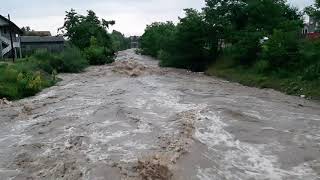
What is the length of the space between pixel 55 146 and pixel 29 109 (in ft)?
24.2

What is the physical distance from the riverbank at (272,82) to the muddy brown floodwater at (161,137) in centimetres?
107

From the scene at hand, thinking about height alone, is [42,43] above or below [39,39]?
below

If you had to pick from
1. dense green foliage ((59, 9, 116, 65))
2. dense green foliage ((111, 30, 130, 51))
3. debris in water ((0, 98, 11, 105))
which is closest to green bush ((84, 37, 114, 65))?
dense green foliage ((59, 9, 116, 65))

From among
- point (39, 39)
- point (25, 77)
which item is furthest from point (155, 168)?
point (39, 39)

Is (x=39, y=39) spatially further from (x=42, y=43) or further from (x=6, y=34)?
(x=6, y=34)

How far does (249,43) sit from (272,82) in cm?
619

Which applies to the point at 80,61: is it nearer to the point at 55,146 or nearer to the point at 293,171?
the point at 55,146

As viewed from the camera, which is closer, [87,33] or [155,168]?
[155,168]

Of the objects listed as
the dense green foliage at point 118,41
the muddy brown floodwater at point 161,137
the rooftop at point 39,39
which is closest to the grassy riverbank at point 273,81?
the muddy brown floodwater at point 161,137

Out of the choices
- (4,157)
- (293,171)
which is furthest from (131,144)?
(293,171)

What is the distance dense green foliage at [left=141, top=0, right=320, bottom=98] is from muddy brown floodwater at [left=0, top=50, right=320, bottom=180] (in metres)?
3.88

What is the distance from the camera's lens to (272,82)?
26.1 metres

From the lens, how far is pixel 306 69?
2462 centimetres

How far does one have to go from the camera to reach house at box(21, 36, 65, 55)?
224 ft
